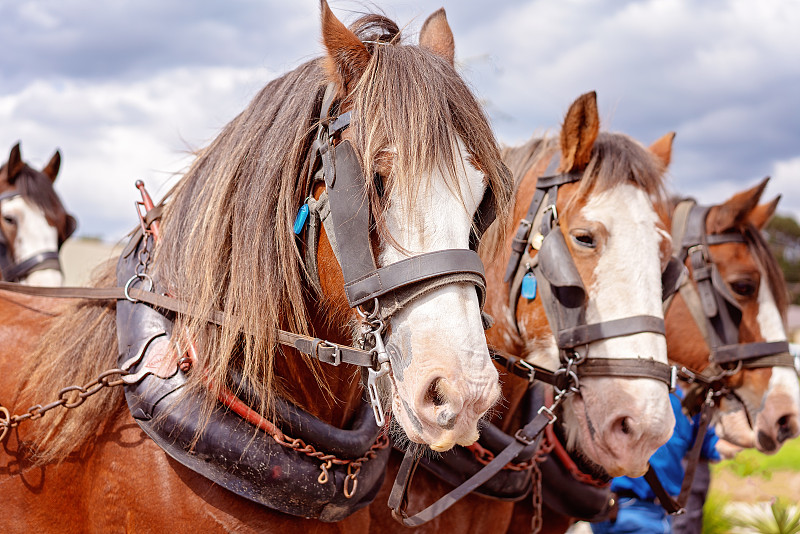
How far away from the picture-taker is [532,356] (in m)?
2.87

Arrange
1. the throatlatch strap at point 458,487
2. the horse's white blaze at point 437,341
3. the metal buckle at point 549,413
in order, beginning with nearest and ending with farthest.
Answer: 1. the horse's white blaze at point 437,341
2. the throatlatch strap at point 458,487
3. the metal buckle at point 549,413

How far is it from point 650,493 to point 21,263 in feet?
16.1

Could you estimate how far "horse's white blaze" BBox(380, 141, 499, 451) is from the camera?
1456 mm

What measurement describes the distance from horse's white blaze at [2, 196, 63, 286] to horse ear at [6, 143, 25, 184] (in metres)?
0.24

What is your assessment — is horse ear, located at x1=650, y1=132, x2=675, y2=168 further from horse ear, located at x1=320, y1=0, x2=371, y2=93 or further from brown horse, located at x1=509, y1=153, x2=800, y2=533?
horse ear, located at x1=320, y1=0, x2=371, y2=93

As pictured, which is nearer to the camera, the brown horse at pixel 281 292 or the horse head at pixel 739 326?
the brown horse at pixel 281 292

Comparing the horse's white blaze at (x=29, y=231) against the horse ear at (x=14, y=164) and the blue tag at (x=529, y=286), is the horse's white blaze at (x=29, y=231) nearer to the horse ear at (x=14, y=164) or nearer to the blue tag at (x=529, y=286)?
the horse ear at (x=14, y=164)

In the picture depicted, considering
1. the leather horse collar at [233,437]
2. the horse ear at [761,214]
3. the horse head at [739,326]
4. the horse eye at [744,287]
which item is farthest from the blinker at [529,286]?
the horse ear at [761,214]

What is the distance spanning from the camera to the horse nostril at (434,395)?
1.47 metres

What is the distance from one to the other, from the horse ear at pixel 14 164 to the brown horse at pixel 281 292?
3.97 m

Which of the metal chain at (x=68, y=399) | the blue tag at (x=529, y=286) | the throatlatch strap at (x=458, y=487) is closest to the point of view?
the metal chain at (x=68, y=399)

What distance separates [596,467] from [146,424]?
2.07m

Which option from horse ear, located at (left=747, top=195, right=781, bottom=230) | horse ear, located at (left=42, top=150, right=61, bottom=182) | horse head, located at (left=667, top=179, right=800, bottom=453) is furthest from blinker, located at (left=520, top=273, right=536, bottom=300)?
horse ear, located at (left=42, top=150, right=61, bottom=182)

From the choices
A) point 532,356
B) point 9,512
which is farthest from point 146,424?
point 532,356
